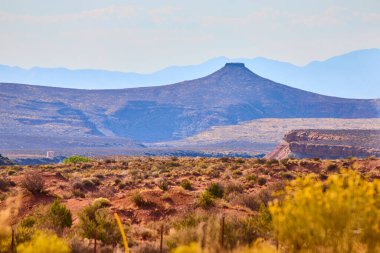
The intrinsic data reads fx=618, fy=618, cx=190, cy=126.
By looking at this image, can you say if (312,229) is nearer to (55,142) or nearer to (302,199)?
(302,199)

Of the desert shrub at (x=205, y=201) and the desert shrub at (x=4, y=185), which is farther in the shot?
the desert shrub at (x=4, y=185)

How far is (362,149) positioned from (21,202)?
88.0 metres

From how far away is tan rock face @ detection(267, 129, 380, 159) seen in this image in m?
110

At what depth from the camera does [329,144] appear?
117 m

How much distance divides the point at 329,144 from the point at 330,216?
10887 cm

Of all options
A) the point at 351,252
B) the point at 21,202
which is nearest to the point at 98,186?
the point at 21,202

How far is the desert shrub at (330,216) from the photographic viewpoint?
10.4 meters

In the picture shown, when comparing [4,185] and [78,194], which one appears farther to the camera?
[4,185]

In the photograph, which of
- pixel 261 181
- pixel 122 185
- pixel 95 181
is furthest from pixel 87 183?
pixel 261 181

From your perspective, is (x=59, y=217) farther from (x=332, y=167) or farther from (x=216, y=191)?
(x=332, y=167)

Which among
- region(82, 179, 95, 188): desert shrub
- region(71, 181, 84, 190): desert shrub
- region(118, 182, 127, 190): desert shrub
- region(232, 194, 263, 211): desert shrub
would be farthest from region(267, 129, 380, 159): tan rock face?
region(232, 194, 263, 211): desert shrub

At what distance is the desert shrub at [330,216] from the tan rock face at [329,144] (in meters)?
99.1

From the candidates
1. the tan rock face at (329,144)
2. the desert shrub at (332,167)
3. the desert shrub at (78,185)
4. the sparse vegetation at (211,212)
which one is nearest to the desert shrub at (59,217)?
the sparse vegetation at (211,212)

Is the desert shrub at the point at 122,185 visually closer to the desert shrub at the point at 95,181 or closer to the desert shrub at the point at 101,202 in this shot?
the desert shrub at the point at 95,181
